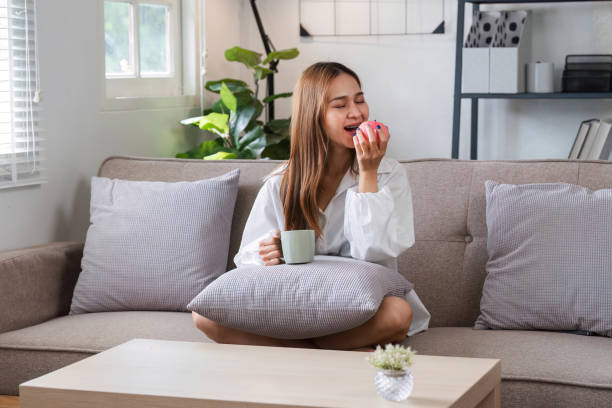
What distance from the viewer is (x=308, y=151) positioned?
2230mm

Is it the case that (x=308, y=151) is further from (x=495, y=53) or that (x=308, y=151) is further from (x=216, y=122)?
(x=495, y=53)

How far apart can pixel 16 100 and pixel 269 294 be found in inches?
47.5

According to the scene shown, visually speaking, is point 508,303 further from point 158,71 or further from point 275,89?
point 275,89

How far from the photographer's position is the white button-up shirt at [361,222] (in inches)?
79.5

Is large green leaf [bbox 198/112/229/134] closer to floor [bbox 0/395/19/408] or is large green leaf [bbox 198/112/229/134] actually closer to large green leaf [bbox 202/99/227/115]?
large green leaf [bbox 202/99/227/115]

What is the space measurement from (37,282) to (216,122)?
1154 millimetres

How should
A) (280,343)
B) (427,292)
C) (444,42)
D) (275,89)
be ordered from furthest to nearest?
1. (275,89)
2. (444,42)
3. (427,292)
4. (280,343)

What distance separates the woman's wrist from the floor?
3.19 ft

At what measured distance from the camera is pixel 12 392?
2.18m

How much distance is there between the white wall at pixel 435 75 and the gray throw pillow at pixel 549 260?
1.64 metres

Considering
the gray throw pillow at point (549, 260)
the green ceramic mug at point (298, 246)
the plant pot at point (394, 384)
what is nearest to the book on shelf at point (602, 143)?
the gray throw pillow at point (549, 260)

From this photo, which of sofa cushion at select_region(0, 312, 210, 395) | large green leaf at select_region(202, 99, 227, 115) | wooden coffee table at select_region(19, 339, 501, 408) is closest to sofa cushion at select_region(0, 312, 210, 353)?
sofa cushion at select_region(0, 312, 210, 395)

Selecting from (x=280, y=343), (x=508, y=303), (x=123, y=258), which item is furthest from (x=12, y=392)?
(x=508, y=303)

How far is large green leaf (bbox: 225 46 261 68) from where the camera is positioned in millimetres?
3521
